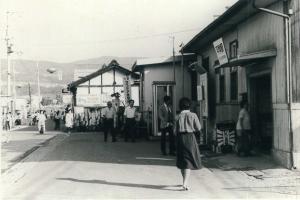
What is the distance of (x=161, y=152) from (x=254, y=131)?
321 centimetres

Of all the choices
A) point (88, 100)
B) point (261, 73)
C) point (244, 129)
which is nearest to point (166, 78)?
point (244, 129)

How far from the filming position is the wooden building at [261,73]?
10.4 m

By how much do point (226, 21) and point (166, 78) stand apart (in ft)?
29.8

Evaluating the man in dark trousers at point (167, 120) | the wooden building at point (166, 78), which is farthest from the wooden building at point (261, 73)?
the wooden building at point (166, 78)

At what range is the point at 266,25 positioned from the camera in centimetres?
1205

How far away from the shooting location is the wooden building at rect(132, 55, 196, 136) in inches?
852

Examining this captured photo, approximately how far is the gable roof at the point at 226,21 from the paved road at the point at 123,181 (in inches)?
162

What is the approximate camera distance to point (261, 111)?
532 inches

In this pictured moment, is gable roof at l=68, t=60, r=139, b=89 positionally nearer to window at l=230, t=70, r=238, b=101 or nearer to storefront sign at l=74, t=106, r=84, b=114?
storefront sign at l=74, t=106, r=84, b=114

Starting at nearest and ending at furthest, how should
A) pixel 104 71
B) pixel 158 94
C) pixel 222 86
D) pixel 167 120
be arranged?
pixel 167 120
pixel 222 86
pixel 158 94
pixel 104 71

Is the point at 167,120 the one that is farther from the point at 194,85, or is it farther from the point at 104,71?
the point at 104,71

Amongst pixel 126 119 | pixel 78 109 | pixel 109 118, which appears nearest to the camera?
pixel 126 119

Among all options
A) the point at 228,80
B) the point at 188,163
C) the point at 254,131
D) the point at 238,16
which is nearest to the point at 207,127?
the point at 228,80

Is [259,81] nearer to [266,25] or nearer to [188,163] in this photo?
[266,25]
